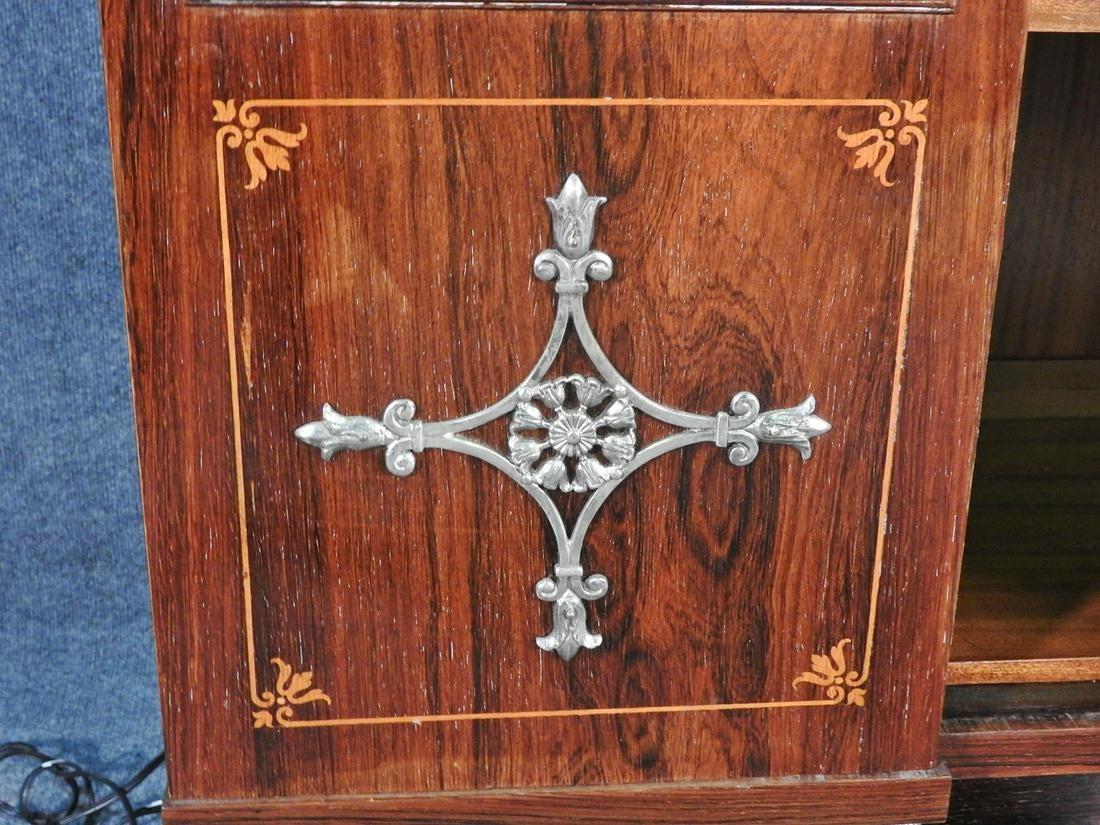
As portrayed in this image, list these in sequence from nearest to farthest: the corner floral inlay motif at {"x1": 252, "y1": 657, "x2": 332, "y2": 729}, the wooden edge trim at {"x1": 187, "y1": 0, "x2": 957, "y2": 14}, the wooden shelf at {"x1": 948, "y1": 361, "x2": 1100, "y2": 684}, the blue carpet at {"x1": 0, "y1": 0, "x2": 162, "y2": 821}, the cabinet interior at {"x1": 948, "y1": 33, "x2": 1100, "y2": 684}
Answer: the wooden edge trim at {"x1": 187, "y1": 0, "x2": 957, "y2": 14}
the corner floral inlay motif at {"x1": 252, "y1": 657, "x2": 332, "y2": 729}
the wooden shelf at {"x1": 948, "y1": 361, "x2": 1100, "y2": 684}
the cabinet interior at {"x1": 948, "y1": 33, "x2": 1100, "y2": 684}
the blue carpet at {"x1": 0, "y1": 0, "x2": 162, "y2": 821}

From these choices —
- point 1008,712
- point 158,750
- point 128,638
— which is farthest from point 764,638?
point 128,638

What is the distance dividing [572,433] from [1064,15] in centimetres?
32

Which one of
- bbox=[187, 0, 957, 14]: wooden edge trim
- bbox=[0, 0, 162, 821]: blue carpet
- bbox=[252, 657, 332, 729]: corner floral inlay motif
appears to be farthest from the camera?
bbox=[0, 0, 162, 821]: blue carpet

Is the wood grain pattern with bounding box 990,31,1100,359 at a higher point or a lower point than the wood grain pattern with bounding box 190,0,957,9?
lower

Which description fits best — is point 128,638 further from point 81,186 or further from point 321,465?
point 321,465

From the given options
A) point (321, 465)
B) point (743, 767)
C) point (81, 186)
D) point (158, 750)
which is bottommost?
point (158, 750)

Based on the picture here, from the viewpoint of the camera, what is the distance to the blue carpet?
3.42 ft

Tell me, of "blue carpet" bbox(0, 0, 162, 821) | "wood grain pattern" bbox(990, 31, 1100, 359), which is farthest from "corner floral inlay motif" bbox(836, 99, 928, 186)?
"blue carpet" bbox(0, 0, 162, 821)

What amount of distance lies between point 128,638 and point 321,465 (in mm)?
639

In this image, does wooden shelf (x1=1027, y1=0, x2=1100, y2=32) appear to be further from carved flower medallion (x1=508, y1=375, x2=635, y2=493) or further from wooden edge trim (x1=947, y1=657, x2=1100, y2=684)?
wooden edge trim (x1=947, y1=657, x2=1100, y2=684)

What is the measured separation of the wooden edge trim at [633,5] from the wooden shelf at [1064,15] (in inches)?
2.0

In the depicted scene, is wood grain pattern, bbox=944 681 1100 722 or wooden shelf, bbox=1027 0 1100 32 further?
wood grain pattern, bbox=944 681 1100 722

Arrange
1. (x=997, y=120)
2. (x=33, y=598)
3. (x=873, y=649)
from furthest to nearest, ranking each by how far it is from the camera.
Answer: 1. (x=33, y=598)
2. (x=873, y=649)
3. (x=997, y=120)

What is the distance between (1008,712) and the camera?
2.59 ft
